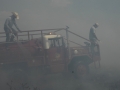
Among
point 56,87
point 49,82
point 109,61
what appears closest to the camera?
point 56,87

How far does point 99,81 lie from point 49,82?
8.32 ft

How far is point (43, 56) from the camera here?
10289 millimetres

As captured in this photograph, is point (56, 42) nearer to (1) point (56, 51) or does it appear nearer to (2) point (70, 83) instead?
(1) point (56, 51)

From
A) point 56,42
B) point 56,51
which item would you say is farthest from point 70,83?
point 56,42

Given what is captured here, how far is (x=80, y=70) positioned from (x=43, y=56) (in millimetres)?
2280

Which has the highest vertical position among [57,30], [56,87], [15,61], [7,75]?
[57,30]

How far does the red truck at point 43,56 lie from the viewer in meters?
9.87

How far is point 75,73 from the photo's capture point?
11047mm

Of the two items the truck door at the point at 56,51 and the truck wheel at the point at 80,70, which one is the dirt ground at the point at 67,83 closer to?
the truck wheel at the point at 80,70

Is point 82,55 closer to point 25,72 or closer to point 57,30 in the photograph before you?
point 57,30

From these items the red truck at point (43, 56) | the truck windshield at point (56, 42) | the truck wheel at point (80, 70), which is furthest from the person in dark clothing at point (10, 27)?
the truck wheel at point (80, 70)

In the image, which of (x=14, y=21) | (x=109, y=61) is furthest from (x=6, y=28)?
(x=109, y=61)

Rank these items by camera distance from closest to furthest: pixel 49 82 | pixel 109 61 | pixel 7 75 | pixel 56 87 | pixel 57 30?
pixel 56 87 < pixel 7 75 < pixel 49 82 < pixel 57 30 < pixel 109 61

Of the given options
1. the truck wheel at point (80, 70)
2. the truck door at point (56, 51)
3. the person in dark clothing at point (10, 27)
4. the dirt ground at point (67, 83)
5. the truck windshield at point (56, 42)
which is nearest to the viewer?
the dirt ground at point (67, 83)
